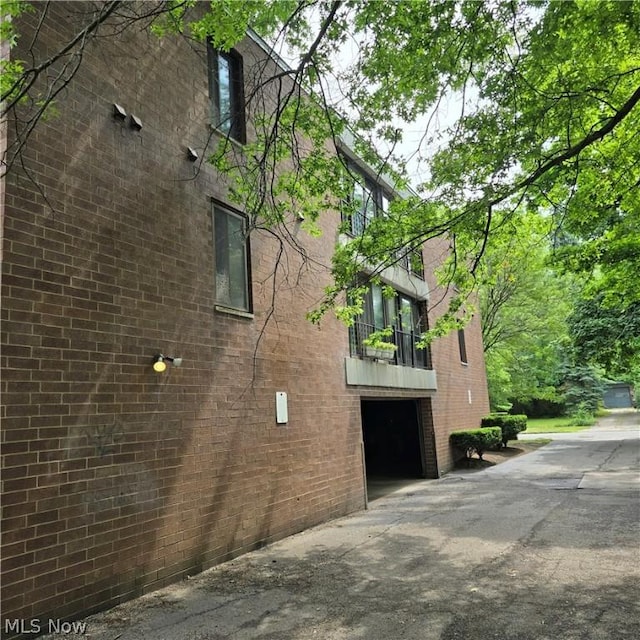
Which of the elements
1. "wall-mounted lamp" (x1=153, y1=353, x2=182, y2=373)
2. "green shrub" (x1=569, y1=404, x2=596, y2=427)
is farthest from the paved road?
"green shrub" (x1=569, y1=404, x2=596, y2=427)

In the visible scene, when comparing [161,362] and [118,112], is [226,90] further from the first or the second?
[161,362]

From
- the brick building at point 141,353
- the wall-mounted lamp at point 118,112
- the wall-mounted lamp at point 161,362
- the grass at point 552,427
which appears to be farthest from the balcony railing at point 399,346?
the grass at point 552,427

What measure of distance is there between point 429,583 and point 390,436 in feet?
39.8

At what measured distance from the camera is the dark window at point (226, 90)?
7.95 metres

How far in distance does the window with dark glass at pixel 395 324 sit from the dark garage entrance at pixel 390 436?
1.99 metres

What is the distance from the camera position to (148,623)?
4.71 meters

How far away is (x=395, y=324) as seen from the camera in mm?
14125

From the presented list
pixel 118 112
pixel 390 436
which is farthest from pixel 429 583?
pixel 390 436

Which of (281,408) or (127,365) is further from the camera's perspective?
(281,408)

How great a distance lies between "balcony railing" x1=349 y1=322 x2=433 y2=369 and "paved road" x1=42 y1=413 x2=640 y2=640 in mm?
3530

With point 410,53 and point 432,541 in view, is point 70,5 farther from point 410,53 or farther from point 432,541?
point 432,541

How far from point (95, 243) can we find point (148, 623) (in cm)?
370

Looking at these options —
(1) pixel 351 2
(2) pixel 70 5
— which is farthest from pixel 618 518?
(2) pixel 70 5

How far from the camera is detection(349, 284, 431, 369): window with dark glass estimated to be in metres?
11.8
